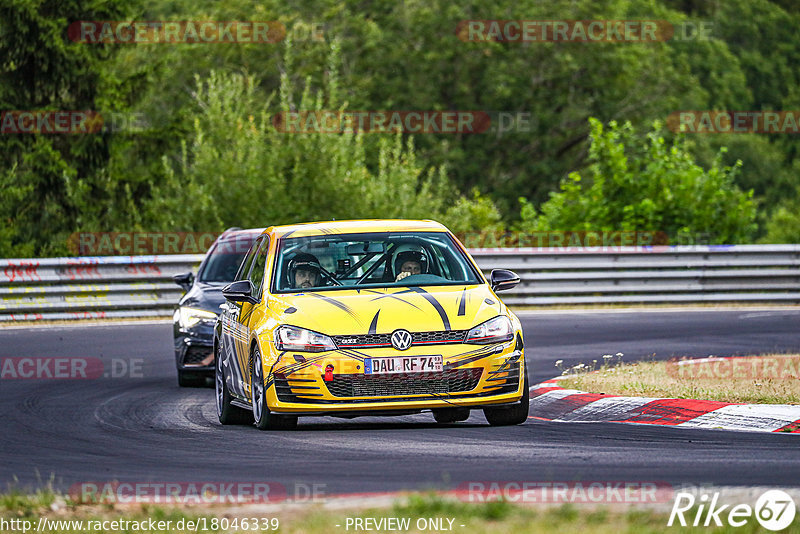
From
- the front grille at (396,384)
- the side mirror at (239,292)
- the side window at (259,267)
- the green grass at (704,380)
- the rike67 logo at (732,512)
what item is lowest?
the green grass at (704,380)

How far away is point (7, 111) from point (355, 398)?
27983 mm

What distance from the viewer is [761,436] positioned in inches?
379

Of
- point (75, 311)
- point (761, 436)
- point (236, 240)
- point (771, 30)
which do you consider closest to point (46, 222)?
point (75, 311)

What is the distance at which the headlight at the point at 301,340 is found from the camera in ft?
33.2

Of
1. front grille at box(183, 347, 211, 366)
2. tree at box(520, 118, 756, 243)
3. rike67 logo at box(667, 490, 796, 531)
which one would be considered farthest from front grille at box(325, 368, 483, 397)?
tree at box(520, 118, 756, 243)

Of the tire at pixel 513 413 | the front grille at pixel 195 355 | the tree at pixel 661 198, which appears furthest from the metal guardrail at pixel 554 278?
the tire at pixel 513 413

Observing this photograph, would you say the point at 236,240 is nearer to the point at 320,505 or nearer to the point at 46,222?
the point at 320,505

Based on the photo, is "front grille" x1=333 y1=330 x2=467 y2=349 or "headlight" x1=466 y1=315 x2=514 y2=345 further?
"headlight" x1=466 y1=315 x2=514 y2=345

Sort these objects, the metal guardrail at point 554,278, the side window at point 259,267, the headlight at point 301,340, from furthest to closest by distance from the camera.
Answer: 1. the metal guardrail at point 554,278
2. the side window at point 259,267
3. the headlight at point 301,340

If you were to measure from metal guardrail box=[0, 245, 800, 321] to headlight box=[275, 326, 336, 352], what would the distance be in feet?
45.3

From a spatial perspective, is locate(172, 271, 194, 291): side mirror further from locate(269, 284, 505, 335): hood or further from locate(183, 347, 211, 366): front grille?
locate(269, 284, 505, 335): hood

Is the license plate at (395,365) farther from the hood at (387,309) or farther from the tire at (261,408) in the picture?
the tire at (261,408)

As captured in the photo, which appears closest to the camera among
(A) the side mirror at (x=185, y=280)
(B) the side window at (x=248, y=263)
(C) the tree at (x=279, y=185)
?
(B) the side window at (x=248, y=263)

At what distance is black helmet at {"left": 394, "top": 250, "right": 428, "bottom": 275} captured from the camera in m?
11.2
